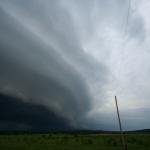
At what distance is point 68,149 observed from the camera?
173ft

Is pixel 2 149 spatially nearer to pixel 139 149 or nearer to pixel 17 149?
pixel 17 149

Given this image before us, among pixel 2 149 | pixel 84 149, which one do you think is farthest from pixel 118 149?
pixel 2 149

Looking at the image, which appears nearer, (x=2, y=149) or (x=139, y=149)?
(x=2, y=149)

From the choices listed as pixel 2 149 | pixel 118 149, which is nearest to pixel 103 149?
pixel 118 149

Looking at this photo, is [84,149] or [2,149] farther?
[84,149]

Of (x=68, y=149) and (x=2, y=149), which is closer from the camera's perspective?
(x=2, y=149)

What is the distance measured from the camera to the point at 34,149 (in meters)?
52.2

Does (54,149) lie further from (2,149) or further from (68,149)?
(2,149)

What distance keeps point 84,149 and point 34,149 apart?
30.3 feet

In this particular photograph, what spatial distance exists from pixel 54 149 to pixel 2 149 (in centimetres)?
942

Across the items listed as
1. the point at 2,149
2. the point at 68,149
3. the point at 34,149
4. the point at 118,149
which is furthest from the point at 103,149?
the point at 2,149

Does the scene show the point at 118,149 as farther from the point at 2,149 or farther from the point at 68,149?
the point at 2,149

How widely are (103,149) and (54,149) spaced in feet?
29.7

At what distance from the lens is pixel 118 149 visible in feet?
173
